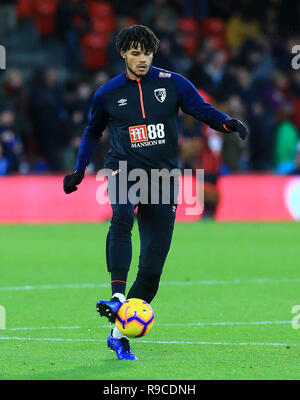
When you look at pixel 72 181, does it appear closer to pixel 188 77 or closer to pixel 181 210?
pixel 181 210

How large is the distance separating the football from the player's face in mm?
1638

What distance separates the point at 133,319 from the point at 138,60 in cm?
182

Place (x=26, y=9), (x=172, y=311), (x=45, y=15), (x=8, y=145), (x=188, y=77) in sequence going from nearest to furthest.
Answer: (x=172, y=311), (x=8, y=145), (x=188, y=77), (x=45, y=15), (x=26, y=9)

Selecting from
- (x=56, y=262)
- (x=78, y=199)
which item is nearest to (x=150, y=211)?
(x=56, y=262)

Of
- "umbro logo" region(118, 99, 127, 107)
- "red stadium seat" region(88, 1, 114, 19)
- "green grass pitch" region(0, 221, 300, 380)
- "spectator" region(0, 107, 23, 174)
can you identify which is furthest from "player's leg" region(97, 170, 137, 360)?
"red stadium seat" region(88, 1, 114, 19)

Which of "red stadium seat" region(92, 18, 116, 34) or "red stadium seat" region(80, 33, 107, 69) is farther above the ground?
"red stadium seat" region(92, 18, 116, 34)

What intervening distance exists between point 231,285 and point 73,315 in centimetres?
266

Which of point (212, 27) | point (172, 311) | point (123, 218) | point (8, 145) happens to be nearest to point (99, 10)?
point (212, 27)

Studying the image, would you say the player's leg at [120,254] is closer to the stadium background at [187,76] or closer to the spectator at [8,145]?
the stadium background at [187,76]

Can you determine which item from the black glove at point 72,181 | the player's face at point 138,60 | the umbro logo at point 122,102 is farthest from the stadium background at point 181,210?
the player's face at point 138,60

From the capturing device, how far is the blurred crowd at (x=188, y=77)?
2103cm

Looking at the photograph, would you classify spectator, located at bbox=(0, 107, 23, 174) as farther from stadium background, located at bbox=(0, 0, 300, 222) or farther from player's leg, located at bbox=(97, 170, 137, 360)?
player's leg, located at bbox=(97, 170, 137, 360)

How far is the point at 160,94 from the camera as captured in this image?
732 cm

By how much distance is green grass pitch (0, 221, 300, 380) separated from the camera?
6.77 m
